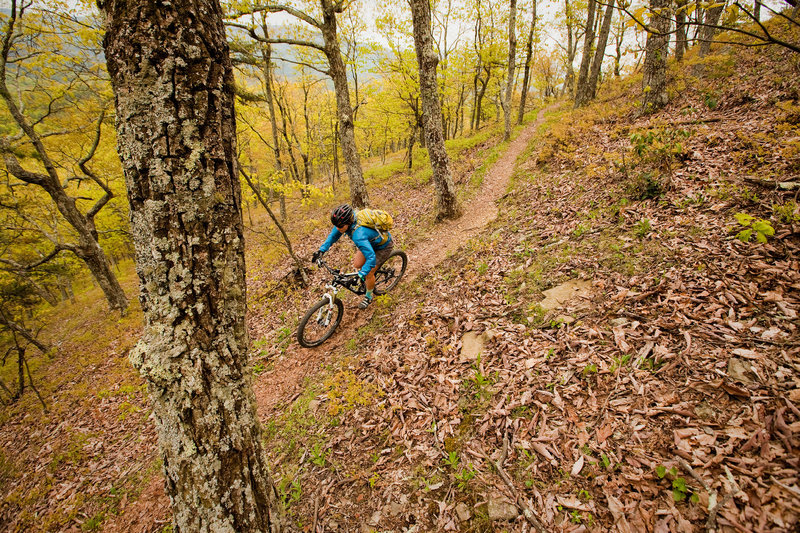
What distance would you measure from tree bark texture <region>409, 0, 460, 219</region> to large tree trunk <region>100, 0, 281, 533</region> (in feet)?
26.5

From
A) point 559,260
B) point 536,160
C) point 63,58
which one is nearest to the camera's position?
point 559,260

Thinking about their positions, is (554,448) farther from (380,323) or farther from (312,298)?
(312,298)

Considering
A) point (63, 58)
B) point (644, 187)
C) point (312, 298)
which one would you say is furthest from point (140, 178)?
point (63, 58)

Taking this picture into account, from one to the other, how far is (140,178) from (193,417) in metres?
1.70

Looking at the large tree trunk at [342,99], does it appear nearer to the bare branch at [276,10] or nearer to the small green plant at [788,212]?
the bare branch at [276,10]

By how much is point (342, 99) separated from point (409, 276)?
739 centimetres

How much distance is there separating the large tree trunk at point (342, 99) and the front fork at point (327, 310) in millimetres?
6059

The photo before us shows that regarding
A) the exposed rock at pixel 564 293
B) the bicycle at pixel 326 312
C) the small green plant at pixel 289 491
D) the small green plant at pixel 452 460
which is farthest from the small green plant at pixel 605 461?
the bicycle at pixel 326 312

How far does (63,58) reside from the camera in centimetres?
1013

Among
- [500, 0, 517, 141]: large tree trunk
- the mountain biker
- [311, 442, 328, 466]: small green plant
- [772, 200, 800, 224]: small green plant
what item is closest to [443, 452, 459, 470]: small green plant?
[311, 442, 328, 466]: small green plant

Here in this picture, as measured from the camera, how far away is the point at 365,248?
630 centimetres

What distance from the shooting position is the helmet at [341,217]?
6.09 meters

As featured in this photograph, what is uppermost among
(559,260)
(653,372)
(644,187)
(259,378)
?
(644,187)

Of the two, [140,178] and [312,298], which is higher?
[140,178]
